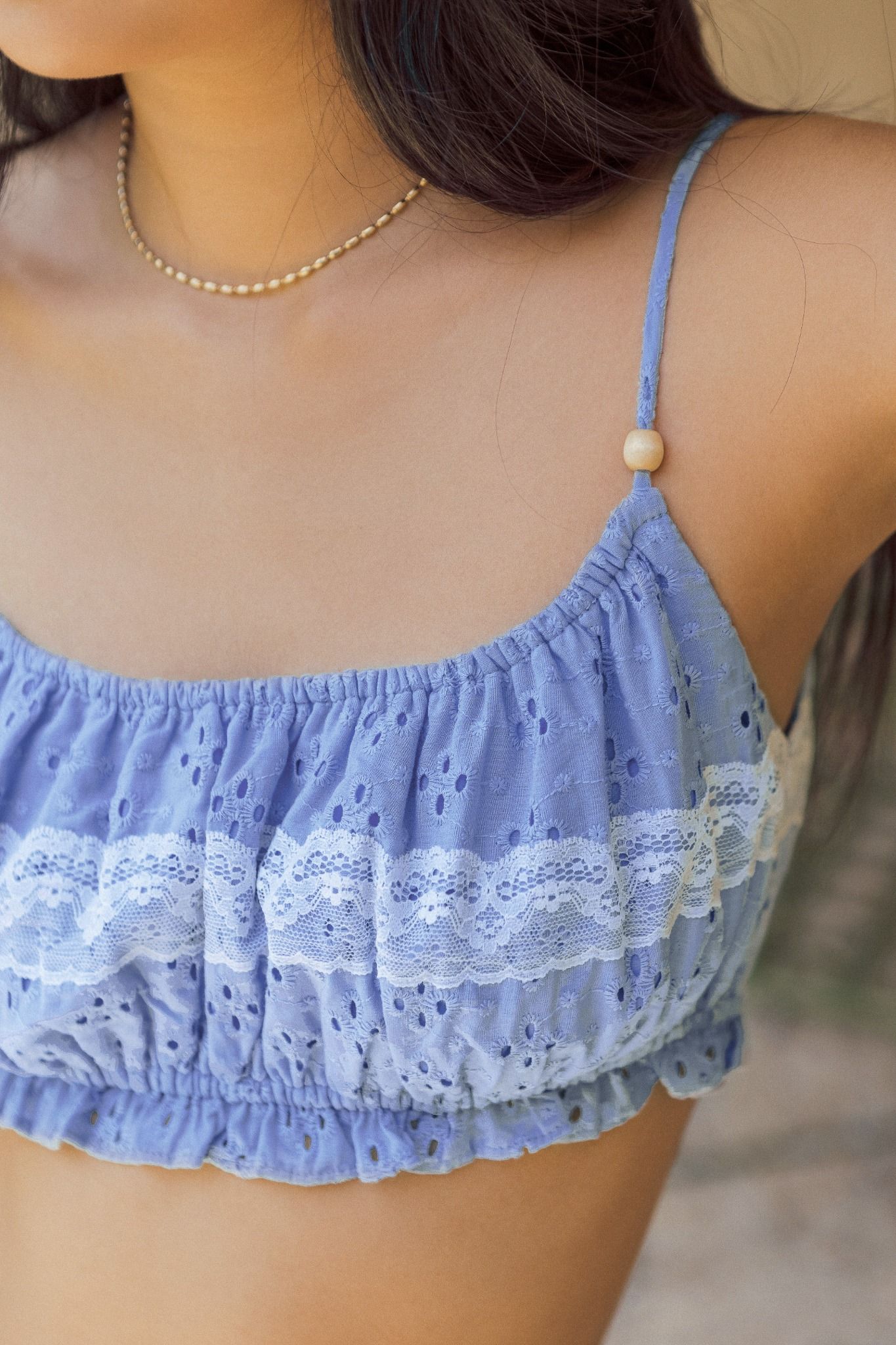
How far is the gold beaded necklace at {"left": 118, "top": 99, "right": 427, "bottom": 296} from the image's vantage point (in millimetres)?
1075

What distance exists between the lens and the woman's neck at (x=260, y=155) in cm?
100

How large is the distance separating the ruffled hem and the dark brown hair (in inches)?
25.5

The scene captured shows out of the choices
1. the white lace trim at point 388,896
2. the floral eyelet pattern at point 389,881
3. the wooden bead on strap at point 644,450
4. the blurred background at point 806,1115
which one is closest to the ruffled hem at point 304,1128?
the floral eyelet pattern at point 389,881

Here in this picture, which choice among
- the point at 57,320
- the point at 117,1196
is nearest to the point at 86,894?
the point at 117,1196

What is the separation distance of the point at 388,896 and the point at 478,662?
164mm

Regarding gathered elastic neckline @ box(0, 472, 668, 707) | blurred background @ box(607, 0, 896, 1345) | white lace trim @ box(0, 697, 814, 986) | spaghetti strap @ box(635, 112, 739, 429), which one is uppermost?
spaghetti strap @ box(635, 112, 739, 429)

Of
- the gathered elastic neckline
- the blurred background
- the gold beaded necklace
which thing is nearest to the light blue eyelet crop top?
the gathered elastic neckline

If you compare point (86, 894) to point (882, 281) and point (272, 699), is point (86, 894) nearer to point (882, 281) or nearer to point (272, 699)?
point (272, 699)

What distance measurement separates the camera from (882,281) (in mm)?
870

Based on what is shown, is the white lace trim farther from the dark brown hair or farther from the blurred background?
the blurred background

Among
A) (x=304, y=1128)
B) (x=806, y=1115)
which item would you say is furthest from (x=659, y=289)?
(x=806, y=1115)

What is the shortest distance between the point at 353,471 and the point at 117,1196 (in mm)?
562

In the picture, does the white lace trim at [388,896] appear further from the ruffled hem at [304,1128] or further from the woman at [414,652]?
the ruffled hem at [304,1128]

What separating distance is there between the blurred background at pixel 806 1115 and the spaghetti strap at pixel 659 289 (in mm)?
1091
